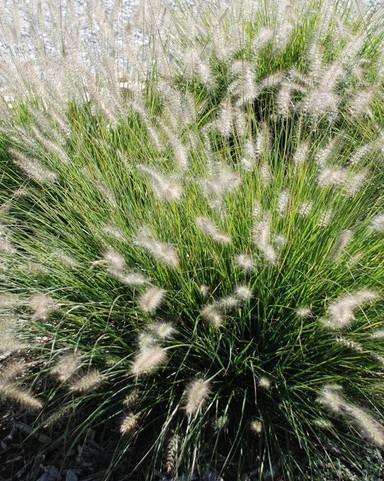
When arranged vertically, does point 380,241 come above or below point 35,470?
above

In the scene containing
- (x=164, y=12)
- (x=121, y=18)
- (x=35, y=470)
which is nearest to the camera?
(x=35, y=470)

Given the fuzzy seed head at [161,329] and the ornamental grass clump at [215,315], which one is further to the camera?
the ornamental grass clump at [215,315]

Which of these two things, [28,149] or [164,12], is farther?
[164,12]

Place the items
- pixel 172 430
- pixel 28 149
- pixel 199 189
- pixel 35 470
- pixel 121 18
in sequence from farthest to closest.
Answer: pixel 121 18 < pixel 28 149 < pixel 199 189 < pixel 35 470 < pixel 172 430

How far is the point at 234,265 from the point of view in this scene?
2.38 m

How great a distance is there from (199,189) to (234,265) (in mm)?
442

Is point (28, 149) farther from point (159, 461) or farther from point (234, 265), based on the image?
point (159, 461)

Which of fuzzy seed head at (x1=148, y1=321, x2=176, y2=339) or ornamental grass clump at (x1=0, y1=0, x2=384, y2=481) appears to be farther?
ornamental grass clump at (x1=0, y1=0, x2=384, y2=481)

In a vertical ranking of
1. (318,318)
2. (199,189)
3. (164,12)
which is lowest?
(318,318)

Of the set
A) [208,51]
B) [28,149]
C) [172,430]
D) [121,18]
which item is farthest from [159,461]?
[121,18]

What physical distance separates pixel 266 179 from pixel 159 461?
44.9 inches

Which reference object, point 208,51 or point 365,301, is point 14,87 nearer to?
point 208,51

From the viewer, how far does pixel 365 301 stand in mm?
2330

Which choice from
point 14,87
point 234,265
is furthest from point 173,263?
point 14,87
